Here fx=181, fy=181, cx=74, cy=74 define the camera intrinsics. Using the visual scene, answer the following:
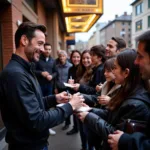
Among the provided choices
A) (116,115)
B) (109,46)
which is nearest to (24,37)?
(116,115)

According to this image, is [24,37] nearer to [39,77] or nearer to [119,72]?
[119,72]

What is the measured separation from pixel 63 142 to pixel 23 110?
277cm

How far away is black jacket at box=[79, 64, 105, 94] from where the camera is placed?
3.12 metres

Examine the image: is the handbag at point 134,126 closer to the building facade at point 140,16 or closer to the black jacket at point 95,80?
→ the black jacket at point 95,80

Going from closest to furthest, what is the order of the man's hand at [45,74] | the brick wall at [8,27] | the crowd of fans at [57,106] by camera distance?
the crowd of fans at [57,106]
the brick wall at [8,27]
the man's hand at [45,74]

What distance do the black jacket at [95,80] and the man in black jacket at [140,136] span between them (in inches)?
67.4

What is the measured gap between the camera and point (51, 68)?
500 cm

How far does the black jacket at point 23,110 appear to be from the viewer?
145 centimetres

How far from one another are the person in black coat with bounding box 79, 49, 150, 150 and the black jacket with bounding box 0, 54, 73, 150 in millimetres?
333

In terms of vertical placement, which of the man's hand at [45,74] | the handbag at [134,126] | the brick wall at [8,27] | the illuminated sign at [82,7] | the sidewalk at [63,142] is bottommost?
the sidewalk at [63,142]

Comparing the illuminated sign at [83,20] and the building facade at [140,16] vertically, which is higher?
the building facade at [140,16]

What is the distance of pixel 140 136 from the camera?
128 cm

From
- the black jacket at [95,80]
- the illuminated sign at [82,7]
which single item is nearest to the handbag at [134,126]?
the black jacket at [95,80]

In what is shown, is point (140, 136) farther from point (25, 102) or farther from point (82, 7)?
point (82, 7)
